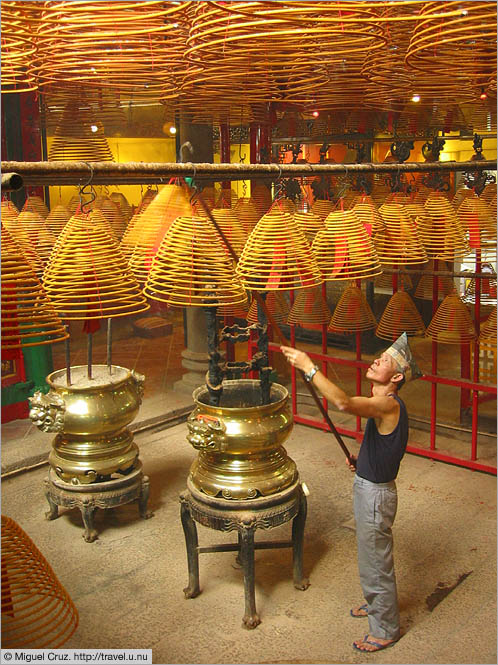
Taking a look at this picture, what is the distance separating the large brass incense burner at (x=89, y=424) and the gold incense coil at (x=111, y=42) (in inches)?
78.3

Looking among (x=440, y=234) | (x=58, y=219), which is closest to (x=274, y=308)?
(x=58, y=219)

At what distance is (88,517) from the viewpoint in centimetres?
506

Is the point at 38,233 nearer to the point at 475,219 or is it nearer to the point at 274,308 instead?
the point at 475,219

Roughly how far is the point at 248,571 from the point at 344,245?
5.92 feet

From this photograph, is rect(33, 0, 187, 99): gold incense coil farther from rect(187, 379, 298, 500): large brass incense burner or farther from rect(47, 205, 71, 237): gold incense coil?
rect(187, 379, 298, 500): large brass incense burner

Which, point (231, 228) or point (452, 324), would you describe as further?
point (452, 324)

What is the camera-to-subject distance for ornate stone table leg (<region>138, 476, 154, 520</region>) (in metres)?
5.36

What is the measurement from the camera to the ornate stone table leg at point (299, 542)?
430 cm

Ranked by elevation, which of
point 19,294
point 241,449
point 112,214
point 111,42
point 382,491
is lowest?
point 382,491

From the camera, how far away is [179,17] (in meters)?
3.65

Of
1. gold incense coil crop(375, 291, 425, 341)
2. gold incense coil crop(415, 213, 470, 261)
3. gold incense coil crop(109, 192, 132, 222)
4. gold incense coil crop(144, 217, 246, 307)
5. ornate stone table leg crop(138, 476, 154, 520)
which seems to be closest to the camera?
gold incense coil crop(144, 217, 246, 307)

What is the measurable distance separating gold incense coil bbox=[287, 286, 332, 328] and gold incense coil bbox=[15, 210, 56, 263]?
3.13m

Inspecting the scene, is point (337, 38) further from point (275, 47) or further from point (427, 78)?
point (427, 78)

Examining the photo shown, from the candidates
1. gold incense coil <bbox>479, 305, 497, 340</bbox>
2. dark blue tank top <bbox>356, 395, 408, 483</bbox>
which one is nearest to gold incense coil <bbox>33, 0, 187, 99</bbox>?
dark blue tank top <bbox>356, 395, 408, 483</bbox>
